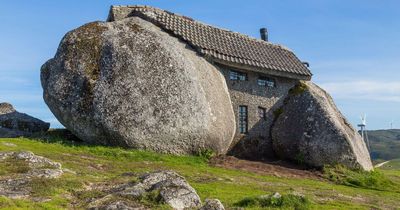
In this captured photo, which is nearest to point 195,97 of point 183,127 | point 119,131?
point 183,127

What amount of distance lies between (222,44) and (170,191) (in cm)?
2677

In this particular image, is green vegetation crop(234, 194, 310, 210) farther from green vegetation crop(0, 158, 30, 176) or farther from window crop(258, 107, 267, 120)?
window crop(258, 107, 267, 120)

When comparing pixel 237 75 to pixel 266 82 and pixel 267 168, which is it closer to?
pixel 266 82

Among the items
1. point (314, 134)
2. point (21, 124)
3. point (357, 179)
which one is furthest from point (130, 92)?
point (357, 179)

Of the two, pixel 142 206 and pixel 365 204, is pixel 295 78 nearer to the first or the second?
pixel 365 204

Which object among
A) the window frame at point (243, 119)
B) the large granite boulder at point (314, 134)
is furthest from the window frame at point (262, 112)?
the window frame at point (243, 119)

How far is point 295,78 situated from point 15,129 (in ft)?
79.6

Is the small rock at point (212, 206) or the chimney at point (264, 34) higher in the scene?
the chimney at point (264, 34)

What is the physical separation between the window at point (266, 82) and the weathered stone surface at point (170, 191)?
84.5ft

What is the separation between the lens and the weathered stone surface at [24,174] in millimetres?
16453

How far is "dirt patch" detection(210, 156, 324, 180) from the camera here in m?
33.4

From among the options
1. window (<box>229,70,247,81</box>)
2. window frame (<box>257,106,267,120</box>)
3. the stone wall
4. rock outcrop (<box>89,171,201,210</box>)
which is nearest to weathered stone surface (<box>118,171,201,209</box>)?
rock outcrop (<box>89,171,201,210</box>)

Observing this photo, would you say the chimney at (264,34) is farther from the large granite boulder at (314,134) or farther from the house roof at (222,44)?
the large granite boulder at (314,134)

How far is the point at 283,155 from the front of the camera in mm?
40531
